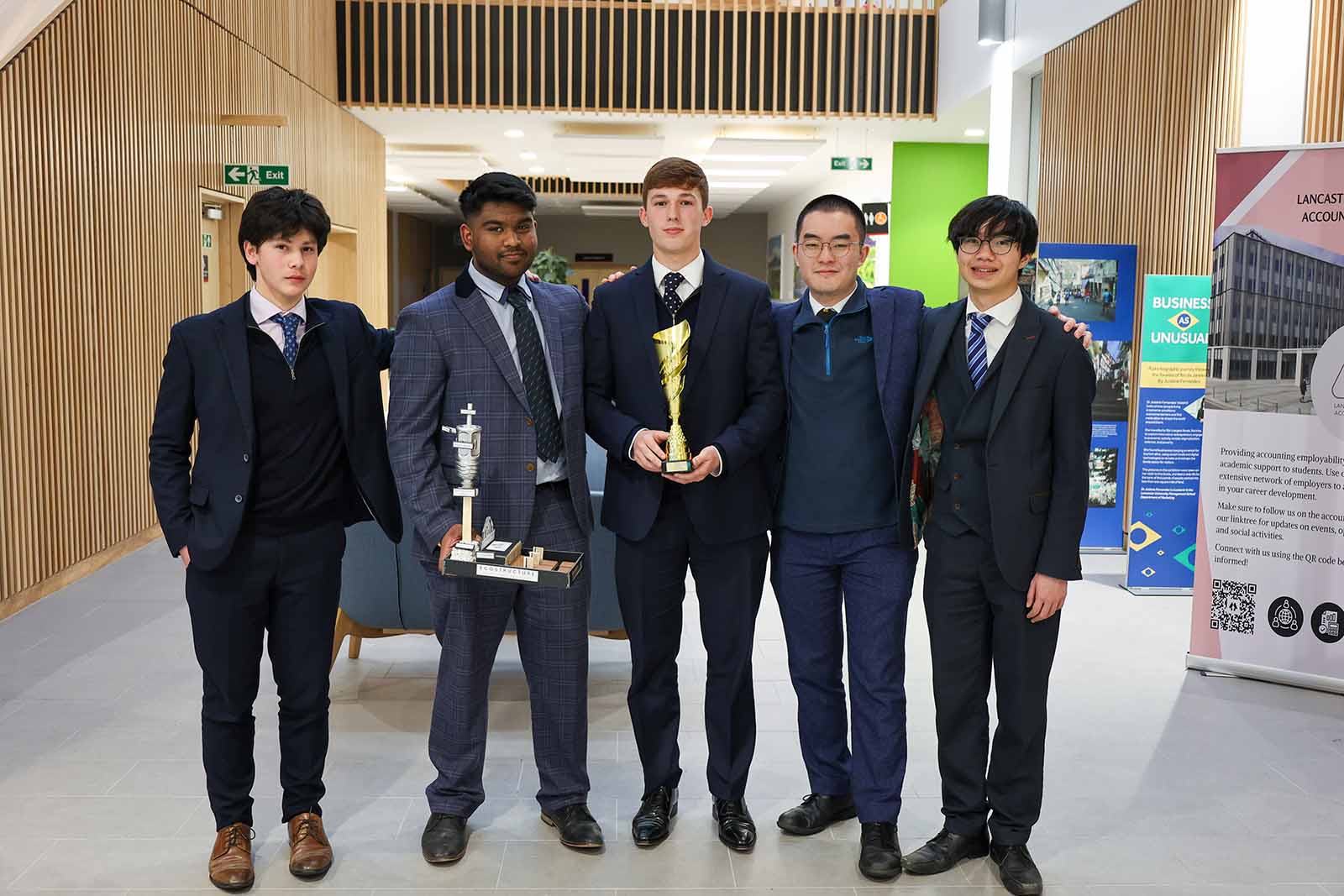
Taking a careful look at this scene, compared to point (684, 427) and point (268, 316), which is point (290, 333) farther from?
point (684, 427)

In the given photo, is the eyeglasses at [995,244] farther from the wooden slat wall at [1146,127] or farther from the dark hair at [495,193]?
the wooden slat wall at [1146,127]

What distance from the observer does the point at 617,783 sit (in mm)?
3879

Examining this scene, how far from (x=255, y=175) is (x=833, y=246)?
24.3 ft

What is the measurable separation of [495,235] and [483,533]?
2.64 feet

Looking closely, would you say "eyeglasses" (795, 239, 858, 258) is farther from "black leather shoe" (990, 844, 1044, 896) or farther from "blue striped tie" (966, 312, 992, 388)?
"black leather shoe" (990, 844, 1044, 896)

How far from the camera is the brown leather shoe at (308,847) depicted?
3.16 meters

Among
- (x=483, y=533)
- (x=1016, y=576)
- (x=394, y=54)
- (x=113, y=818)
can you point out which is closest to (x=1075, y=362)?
(x=1016, y=576)

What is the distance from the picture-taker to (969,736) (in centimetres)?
321

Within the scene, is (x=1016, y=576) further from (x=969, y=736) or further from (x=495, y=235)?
(x=495, y=235)

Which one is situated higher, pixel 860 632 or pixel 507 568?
pixel 507 568

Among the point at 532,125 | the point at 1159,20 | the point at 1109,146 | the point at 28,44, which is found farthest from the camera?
the point at 532,125

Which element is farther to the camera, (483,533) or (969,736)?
(969,736)

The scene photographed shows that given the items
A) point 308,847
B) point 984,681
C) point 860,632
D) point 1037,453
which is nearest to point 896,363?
point 1037,453

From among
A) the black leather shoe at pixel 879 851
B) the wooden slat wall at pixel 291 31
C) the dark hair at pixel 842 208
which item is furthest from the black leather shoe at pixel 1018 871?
the wooden slat wall at pixel 291 31
